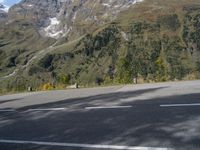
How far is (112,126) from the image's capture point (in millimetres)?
8039

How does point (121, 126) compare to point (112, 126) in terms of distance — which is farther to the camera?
point (112, 126)

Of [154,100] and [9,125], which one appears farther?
[154,100]

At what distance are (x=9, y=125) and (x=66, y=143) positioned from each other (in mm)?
3481

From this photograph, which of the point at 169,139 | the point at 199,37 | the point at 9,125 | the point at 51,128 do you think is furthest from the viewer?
the point at 199,37

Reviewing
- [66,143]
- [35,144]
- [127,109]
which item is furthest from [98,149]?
[127,109]

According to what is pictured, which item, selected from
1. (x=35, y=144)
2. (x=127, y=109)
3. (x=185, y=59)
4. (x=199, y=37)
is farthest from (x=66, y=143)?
(x=199, y=37)

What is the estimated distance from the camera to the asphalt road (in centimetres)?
652

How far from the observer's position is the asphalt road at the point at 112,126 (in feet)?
21.4

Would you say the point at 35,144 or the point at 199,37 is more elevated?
the point at 199,37

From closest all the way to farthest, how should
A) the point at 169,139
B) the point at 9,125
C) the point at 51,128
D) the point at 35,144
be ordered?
the point at 169,139 < the point at 35,144 < the point at 51,128 < the point at 9,125

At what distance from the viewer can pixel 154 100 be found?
11.2 m

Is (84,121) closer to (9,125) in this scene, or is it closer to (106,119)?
(106,119)

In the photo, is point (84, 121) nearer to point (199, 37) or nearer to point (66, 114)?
point (66, 114)

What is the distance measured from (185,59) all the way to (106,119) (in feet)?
557
